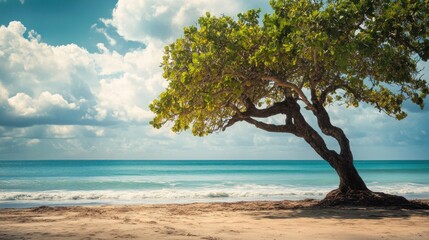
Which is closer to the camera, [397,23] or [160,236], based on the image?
[160,236]

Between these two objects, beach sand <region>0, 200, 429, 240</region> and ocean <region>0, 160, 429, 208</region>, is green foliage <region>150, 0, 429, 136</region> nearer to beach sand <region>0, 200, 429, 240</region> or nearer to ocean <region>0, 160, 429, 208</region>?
beach sand <region>0, 200, 429, 240</region>

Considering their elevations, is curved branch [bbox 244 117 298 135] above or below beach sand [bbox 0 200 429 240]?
above

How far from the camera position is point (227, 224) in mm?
9195

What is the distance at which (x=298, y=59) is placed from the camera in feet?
42.2

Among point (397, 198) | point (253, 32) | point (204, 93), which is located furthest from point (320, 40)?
point (397, 198)

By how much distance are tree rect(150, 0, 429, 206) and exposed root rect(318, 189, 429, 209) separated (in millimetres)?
81

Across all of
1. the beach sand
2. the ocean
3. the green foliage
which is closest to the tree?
the green foliage

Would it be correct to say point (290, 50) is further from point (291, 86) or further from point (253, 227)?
point (253, 227)

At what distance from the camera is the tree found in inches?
447

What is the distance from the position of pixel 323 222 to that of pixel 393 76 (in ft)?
18.0

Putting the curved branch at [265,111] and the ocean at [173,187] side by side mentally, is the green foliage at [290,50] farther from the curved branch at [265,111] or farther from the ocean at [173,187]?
the ocean at [173,187]

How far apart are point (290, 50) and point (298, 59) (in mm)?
1584

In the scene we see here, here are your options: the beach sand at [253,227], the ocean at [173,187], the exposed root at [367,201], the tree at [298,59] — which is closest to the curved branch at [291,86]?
the tree at [298,59]

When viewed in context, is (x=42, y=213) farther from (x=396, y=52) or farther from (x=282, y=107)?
(x=396, y=52)
